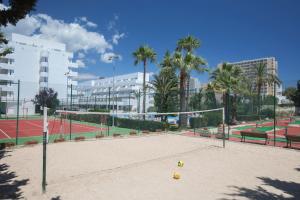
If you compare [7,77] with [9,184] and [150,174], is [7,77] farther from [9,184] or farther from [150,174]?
[150,174]

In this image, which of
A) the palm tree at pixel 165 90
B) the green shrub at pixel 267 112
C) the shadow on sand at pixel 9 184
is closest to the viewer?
the shadow on sand at pixel 9 184

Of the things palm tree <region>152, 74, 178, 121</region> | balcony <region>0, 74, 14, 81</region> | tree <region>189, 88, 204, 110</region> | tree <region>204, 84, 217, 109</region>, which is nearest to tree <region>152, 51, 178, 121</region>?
palm tree <region>152, 74, 178, 121</region>

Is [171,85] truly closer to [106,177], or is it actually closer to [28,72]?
[106,177]

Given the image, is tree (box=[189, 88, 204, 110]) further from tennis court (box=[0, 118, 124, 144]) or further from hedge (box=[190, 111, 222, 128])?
tennis court (box=[0, 118, 124, 144])

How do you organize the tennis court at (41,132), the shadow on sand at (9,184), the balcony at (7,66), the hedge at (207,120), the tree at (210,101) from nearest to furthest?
1. the shadow on sand at (9,184)
2. the tennis court at (41,132)
3. the hedge at (207,120)
4. the tree at (210,101)
5. the balcony at (7,66)

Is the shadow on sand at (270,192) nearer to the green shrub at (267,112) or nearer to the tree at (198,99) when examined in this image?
the tree at (198,99)

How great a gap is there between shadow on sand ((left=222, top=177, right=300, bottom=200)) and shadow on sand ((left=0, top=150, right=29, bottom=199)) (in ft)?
24.2

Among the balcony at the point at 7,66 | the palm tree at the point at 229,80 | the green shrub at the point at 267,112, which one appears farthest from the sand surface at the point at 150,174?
the balcony at the point at 7,66

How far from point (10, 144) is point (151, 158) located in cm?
1049

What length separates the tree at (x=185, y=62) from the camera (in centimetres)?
2770

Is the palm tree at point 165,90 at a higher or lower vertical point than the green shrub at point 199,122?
higher

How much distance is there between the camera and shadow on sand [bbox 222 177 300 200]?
8062 mm

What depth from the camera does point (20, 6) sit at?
21.4 ft

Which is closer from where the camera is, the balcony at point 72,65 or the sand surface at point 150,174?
the sand surface at point 150,174
